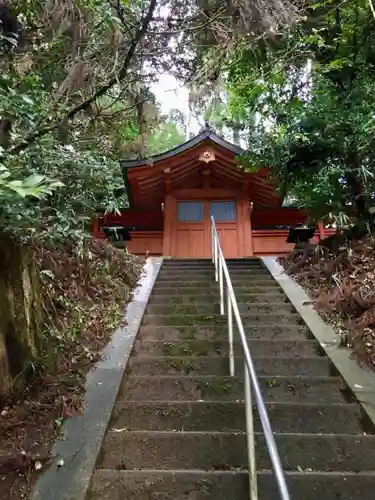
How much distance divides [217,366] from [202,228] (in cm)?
672

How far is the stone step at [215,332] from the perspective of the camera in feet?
13.8

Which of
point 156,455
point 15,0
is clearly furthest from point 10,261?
point 15,0

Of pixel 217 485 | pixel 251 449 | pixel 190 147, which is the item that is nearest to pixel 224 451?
pixel 217 485

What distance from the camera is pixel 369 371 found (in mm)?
3311

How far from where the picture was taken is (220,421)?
279 cm

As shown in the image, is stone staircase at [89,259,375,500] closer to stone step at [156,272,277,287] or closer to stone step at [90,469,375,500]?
stone step at [90,469,375,500]

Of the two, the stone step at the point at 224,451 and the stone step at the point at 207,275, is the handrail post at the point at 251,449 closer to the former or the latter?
the stone step at the point at 224,451

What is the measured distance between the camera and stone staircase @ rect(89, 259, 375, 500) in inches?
86.6

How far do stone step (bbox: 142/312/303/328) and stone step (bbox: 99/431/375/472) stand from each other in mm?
1932

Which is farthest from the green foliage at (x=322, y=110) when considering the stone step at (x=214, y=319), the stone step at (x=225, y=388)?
the stone step at (x=225, y=388)

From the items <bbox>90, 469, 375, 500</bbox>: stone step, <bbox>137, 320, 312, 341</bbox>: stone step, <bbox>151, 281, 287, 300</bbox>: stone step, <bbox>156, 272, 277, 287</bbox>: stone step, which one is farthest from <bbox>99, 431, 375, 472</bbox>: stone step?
<bbox>156, 272, 277, 287</bbox>: stone step

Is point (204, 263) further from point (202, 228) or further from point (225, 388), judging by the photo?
point (225, 388)

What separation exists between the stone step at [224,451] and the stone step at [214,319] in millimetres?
1932

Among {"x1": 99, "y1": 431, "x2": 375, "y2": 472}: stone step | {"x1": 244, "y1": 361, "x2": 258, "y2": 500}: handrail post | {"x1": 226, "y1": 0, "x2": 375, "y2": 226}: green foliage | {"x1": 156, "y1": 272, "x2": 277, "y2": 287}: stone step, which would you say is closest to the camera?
{"x1": 244, "y1": 361, "x2": 258, "y2": 500}: handrail post
